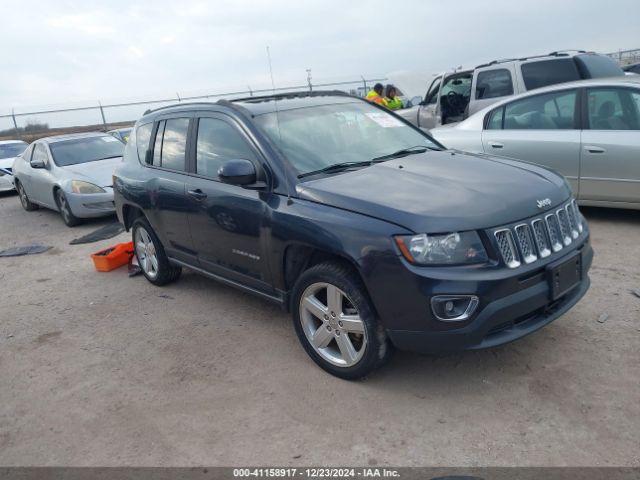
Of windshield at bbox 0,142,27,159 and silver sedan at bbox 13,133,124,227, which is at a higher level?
windshield at bbox 0,142,27,159

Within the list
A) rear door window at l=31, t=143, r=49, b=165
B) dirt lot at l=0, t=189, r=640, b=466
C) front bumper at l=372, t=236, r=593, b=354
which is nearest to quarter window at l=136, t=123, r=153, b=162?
dirt lot at l=0, t=189, r=640, b=466

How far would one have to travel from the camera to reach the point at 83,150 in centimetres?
995

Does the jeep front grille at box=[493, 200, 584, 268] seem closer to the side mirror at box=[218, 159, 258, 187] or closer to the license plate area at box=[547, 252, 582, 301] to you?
the license plate area at box=[547, 252, 582, 301]

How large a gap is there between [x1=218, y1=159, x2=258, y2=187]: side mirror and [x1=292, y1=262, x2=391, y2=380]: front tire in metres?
0.74

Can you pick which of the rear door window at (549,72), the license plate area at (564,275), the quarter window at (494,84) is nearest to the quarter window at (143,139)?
the license plate area at (564,275)

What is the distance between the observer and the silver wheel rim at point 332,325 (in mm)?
3293

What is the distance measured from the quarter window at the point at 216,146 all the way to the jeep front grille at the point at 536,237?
5.95 ft

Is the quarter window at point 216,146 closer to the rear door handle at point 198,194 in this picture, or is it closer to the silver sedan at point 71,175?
the rear door handle at point 198,194

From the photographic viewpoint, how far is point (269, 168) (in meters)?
3.69

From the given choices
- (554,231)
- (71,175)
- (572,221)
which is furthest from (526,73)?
(71,175)

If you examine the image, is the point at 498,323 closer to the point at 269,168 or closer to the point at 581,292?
the point at 581,292

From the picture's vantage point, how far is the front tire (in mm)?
3172

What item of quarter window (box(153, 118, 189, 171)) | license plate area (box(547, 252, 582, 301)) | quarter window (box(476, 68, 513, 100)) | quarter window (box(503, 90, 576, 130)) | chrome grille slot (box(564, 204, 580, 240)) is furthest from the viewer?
quarter window (box(476, 68, 513, 100))

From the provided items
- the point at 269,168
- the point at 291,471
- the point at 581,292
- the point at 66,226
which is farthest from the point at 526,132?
the point at 66,226
